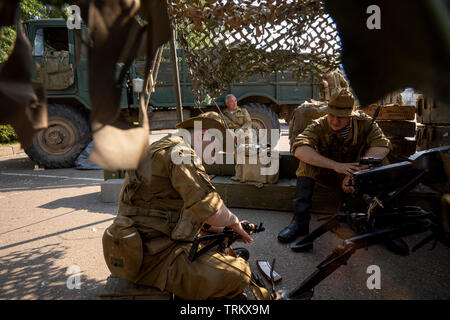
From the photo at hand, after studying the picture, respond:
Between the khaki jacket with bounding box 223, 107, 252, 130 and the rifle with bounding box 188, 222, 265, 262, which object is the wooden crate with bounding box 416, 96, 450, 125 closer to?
the rifle with bounding box 188, 222, 265, 262

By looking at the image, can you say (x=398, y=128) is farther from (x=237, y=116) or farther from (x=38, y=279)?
(x=38, y=279)

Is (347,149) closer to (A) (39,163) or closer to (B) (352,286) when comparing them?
(B) (352,286)

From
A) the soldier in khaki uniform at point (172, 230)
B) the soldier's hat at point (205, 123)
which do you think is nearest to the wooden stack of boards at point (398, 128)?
the soldier's hat at point (205, 123)

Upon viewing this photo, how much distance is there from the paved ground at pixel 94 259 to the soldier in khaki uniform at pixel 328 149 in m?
0.33

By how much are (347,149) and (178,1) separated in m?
2.12

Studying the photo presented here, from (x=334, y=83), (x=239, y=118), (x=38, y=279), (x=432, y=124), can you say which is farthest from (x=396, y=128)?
(x=38, y=279)

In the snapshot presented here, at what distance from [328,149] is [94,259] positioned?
2.41 m

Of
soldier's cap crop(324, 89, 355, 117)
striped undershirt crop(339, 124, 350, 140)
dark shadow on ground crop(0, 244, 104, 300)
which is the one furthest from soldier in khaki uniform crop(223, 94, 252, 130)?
dark shadow on ground crop(0, 244, 104, 300)

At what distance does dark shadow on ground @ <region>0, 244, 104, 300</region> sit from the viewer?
6.79 feet

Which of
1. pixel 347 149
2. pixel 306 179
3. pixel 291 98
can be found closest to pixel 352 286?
pixel 306 179

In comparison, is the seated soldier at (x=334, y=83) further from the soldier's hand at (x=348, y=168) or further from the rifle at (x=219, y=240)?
the rifle at (x=219, y=240)

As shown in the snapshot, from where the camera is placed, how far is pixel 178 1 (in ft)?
5.93

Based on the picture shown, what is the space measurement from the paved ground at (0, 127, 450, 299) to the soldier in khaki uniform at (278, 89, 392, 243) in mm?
331

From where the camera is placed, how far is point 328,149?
10.1ft
